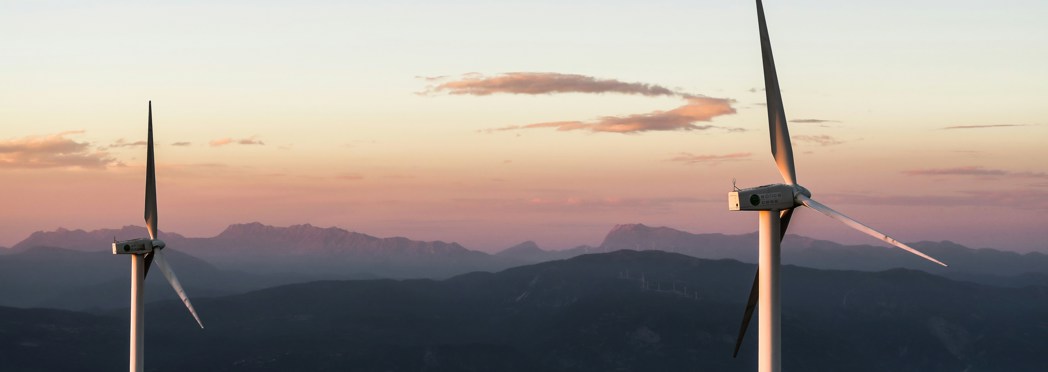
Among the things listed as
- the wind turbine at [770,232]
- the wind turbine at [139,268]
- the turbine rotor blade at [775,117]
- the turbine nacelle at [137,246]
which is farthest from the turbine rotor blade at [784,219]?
the turbine nacelle at [137,246]

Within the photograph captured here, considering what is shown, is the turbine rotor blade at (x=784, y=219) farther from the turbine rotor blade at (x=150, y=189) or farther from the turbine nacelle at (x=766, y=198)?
the turbine rotor blade at (x=150, y=189)

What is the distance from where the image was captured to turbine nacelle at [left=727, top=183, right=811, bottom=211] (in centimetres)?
10181

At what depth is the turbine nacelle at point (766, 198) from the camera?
101812 millimetres

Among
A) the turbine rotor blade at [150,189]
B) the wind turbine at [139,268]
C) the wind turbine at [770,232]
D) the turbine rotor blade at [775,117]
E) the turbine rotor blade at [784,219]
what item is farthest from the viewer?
the turbine rotor blade at [150,189]

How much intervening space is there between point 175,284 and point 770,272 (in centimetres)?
8223

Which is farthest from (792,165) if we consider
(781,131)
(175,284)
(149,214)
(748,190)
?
(149,214)

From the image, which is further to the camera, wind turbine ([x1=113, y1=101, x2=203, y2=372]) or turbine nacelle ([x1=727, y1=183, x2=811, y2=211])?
wind turbine ([x1=113, y1=101, x2=203, y2=372])

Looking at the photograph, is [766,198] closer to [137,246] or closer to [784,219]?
[784,219]

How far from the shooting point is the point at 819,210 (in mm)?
103812

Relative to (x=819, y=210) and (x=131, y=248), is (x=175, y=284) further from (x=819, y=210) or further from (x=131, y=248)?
(x=819, y=210)

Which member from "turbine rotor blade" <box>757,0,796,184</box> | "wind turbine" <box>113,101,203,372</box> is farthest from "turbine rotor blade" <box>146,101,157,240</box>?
"turbine rotor blade" <box>757,0,796,184</box>

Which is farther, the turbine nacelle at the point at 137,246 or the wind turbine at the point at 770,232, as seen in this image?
the turbine nacelle at the point at 137,246

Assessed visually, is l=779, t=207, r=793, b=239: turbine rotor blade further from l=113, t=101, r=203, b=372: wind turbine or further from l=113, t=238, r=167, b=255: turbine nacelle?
l=113, t=238, r=167, b=255: turbine nacelle

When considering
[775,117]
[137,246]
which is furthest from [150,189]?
[775,117]
